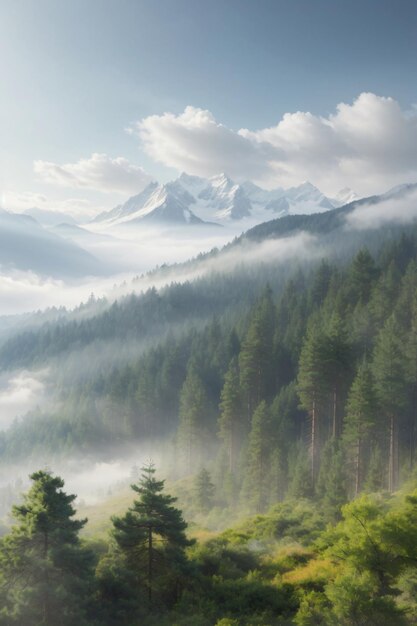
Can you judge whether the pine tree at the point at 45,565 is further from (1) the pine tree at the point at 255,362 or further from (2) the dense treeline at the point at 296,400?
(1) the pine tree at the point at 255,362

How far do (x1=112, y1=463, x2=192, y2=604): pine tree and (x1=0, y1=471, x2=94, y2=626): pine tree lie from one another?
2843 millimetres

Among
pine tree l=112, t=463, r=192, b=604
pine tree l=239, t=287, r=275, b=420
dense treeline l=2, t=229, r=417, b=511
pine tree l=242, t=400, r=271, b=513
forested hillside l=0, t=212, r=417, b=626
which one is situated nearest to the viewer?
forested hillside l=0, t=212, r=417, b=626

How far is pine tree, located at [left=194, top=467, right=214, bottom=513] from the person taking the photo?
5647cm

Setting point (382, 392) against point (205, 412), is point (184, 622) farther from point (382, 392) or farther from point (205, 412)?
point (205, 412)

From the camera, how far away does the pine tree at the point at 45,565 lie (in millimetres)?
18484

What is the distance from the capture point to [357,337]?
65.1m

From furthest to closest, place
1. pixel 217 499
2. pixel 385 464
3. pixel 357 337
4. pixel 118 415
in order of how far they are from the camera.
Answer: pixel 118 415 → pixel 357 337 → pixel 217 499 → pixel 385 464

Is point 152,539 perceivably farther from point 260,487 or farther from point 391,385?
point 260,487

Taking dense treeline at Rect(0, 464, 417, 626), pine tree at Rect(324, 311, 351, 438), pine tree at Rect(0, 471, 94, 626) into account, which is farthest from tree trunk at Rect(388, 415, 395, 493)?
pine tree at Rect(0, 471, 94, 626)

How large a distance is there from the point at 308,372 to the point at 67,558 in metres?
36.2

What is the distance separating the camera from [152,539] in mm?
22875

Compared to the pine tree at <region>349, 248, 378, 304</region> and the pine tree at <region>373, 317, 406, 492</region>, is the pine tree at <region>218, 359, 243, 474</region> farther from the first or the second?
the pine tree at <region>349, 248, 378, 304</region>

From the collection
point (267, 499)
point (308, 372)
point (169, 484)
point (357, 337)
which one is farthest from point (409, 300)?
point (169, 484)

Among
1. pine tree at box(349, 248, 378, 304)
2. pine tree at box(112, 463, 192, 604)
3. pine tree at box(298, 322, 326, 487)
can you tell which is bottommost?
pine tree at box(112, 463, 192, 604)
